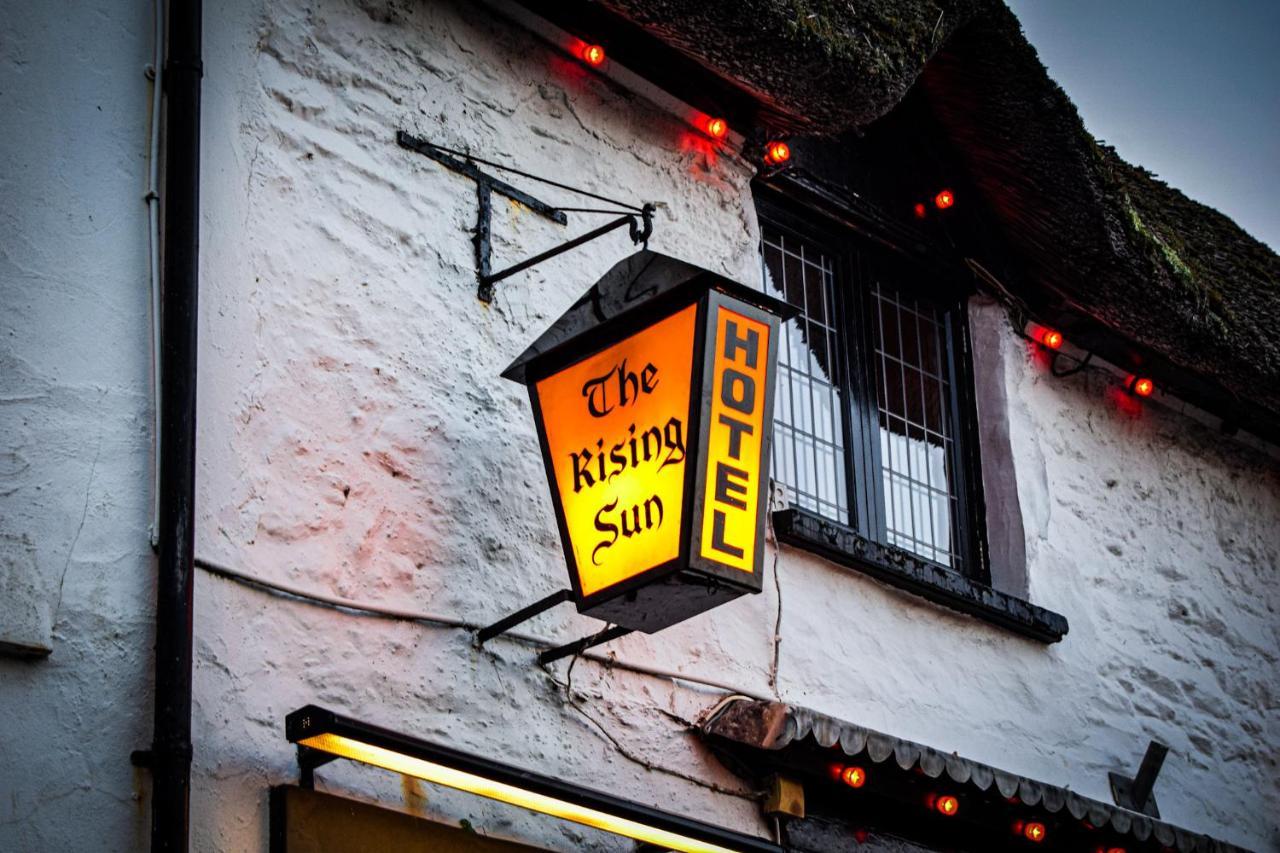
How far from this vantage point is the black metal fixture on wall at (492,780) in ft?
13.1

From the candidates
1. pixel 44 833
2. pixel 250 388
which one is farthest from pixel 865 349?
pixel 44 833

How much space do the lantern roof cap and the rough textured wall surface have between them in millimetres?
1072

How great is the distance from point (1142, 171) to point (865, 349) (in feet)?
8.99

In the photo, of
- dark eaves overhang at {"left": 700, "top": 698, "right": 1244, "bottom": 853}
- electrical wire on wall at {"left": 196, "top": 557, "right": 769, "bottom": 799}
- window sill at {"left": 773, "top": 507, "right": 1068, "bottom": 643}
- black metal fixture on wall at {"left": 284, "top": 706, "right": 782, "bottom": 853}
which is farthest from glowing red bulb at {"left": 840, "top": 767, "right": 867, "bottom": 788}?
window sill at {"left": 773, "top": 507, "right": 1068, "bottom": 643}

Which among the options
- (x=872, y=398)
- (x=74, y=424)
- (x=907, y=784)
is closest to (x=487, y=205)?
(x=74, y=424)

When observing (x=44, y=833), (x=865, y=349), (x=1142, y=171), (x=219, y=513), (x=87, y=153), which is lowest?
(x=44, y=833)

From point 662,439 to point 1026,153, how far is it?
10.6 ft

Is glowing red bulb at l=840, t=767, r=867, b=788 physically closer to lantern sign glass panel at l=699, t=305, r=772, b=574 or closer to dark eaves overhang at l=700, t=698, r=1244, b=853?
dark eaves overhang at l=700, t=698, r=1244, b=853

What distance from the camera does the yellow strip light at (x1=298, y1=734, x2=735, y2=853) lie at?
4082 millimetres

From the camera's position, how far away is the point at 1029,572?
679cm

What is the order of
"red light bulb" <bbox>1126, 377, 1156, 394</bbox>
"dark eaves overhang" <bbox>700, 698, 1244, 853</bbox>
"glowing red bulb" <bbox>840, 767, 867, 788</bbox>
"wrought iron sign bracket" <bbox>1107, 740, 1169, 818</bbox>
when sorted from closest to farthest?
"dark eaves overhang" <bbox>700, 698, 1244, 853</bbox>, "glowing red bulb" <bbox>840, 767, 867, 788</bbox>, "wrought iron sign bracket" <bbox>1107, 740, 1169, 818</bbox>, "red light bulb" <bbox>1126, 377, 1156, 394</bbox>

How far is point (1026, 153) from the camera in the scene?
6.92 m

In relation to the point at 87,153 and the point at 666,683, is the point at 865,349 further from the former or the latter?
the point at 87,153

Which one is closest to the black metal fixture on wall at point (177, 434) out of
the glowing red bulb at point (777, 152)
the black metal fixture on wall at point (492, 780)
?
the black metal fixture on wall at point (492, 780)
